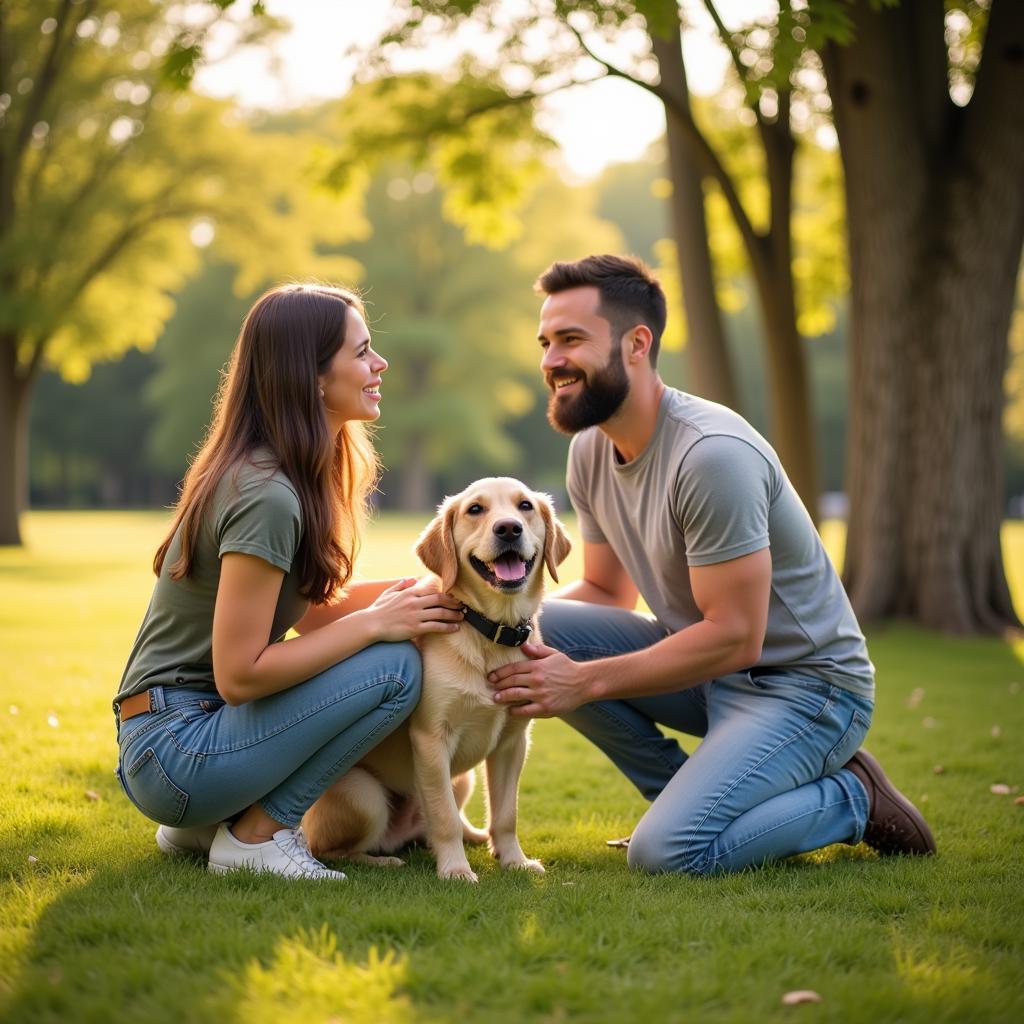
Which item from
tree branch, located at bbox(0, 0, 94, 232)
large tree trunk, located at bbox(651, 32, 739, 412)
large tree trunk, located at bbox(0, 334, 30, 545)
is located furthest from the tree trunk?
large tree trunk, located at bbox(0, 334, 30, 545)

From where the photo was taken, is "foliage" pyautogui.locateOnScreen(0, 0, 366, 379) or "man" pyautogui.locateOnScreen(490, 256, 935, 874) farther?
"foliage" pyautogui.locateOnScreen(0, 0, 366, 379)

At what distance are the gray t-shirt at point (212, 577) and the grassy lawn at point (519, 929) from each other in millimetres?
653

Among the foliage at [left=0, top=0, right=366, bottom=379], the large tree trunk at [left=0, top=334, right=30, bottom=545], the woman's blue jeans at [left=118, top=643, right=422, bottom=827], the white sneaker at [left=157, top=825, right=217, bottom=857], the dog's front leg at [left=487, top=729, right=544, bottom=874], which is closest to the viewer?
the woman's blue jeans at [left=118, top=643, right=422, bottom=827]

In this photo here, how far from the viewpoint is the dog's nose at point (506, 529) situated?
3.83 m

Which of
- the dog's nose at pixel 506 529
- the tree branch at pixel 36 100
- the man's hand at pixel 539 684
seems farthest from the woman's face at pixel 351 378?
the tree branch at pixel 36 100

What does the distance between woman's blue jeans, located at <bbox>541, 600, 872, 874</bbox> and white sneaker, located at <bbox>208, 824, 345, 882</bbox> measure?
111 centimetres

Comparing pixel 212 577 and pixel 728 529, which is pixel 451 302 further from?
pixel 212 577

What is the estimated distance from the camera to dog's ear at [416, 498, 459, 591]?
12.9 ft

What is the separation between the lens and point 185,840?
12.4 feet

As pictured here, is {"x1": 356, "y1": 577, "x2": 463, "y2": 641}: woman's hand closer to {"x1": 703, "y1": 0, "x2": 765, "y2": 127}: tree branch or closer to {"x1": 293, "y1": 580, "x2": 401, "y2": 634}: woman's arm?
{"x1": 293, "y1": 580, "x2": 401, "y2": 634}: woman's arm

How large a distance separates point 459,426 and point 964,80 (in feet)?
91.7

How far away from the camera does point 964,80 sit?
11461 mm

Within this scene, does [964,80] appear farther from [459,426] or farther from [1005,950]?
[459,426]

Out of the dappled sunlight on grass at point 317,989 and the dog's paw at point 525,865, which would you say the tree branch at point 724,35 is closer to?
the dog's paw at point 525,865
